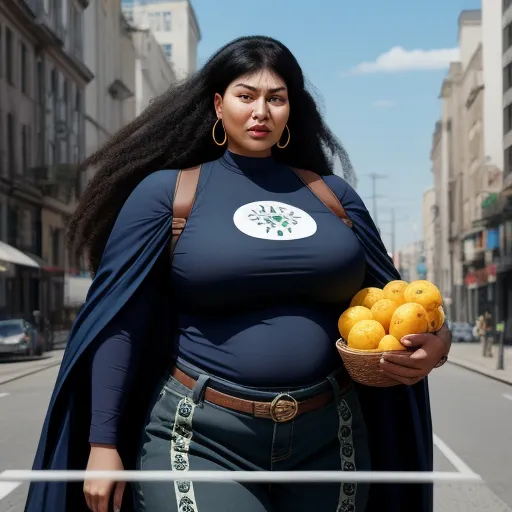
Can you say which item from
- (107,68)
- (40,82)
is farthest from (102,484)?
(107,68)

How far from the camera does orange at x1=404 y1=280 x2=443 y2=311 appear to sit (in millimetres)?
2295

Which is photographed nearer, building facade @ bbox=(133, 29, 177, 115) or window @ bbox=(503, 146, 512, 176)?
window @ bbox=(503, 146, 512, 176)

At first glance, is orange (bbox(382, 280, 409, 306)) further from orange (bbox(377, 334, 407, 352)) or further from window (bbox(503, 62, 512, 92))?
window (bbox(503, 62, 512, 92))

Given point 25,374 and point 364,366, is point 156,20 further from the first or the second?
point 364,366

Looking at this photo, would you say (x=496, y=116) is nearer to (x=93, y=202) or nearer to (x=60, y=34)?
(x=60, y=34)

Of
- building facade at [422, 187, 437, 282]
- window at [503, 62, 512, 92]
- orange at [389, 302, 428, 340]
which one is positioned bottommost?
orange at [389, 302, 428, 340]

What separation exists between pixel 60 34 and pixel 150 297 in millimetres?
48652

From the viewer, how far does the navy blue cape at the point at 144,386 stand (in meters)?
2.27

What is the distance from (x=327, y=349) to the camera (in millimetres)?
2346

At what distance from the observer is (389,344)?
7.31 ft

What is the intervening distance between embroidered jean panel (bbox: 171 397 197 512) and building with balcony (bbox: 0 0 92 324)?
3588cm

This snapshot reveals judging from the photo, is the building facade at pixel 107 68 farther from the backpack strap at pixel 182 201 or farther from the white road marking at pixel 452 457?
the backpack strap at pixel 182 201

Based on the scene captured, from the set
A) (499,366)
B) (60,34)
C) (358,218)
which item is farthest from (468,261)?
(358,218)

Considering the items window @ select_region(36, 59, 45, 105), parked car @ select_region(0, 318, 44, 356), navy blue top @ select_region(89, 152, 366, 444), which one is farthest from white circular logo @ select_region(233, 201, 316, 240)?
window @ select_region(36, 59, 45, 105)
